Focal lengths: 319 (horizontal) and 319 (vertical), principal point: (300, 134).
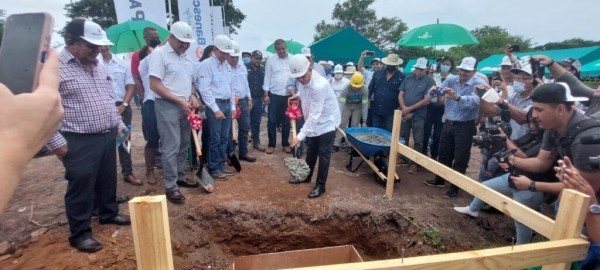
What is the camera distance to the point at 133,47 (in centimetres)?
667

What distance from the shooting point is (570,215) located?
5.05ft

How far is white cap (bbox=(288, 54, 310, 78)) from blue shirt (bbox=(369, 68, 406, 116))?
94.0 inches

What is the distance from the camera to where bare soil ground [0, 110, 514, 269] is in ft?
10.9

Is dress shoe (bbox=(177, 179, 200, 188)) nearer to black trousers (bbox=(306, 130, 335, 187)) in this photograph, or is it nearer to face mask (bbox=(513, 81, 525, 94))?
black trousers (bbox=(306, 130, 335, 187))

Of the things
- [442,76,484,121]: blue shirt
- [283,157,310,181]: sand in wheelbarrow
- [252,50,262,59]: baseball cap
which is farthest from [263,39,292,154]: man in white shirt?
[442,76,484,121]: blue shirt

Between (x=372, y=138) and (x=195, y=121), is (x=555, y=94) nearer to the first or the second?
(x=372, y=138)

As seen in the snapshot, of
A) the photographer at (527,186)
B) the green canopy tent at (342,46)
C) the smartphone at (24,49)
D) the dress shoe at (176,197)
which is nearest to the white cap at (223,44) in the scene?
the dress shoe at (176,197)

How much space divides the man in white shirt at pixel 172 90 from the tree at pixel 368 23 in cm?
3872

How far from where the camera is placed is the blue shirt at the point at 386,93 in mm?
5918

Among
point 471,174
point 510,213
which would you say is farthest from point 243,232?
point 471,174

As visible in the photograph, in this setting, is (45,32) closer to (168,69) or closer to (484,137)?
(168,69)

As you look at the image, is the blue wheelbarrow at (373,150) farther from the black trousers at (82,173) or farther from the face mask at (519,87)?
the black trousers at (82,173)

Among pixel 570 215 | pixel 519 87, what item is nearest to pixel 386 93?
pixel 519 87

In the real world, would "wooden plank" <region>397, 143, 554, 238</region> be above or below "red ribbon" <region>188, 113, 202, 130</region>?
below
